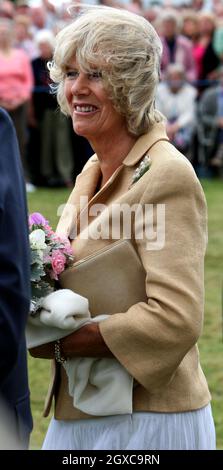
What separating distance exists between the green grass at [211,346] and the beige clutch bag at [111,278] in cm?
211

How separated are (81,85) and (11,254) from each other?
116 centimetres

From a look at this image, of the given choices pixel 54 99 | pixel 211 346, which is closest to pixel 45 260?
pixel 211 346

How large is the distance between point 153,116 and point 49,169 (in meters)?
12.2

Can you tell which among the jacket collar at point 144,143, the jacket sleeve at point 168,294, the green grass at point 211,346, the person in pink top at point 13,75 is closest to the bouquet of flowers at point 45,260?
the jacket sleeve at point 168,294

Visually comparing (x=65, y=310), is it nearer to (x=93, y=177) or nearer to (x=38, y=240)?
(x=38, y=240)

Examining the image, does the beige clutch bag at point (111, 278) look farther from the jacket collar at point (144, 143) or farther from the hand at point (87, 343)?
the jacket collar at point (144, 143)

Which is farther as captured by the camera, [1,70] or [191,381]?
[1,70]

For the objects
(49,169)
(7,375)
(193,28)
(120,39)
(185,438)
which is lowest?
(49,169)

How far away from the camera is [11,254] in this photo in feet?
7.61

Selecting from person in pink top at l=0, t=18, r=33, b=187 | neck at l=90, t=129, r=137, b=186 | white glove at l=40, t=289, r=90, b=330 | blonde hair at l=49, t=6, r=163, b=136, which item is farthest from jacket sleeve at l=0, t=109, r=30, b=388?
person in pink top at l=0, t=18, r=33, b=187

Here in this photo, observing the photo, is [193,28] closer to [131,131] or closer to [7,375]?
[131,131]

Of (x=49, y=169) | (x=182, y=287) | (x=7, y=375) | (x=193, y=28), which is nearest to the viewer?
(x=7, y=375)

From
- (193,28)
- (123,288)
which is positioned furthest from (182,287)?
(193,28)

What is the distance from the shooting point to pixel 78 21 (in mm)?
3324
